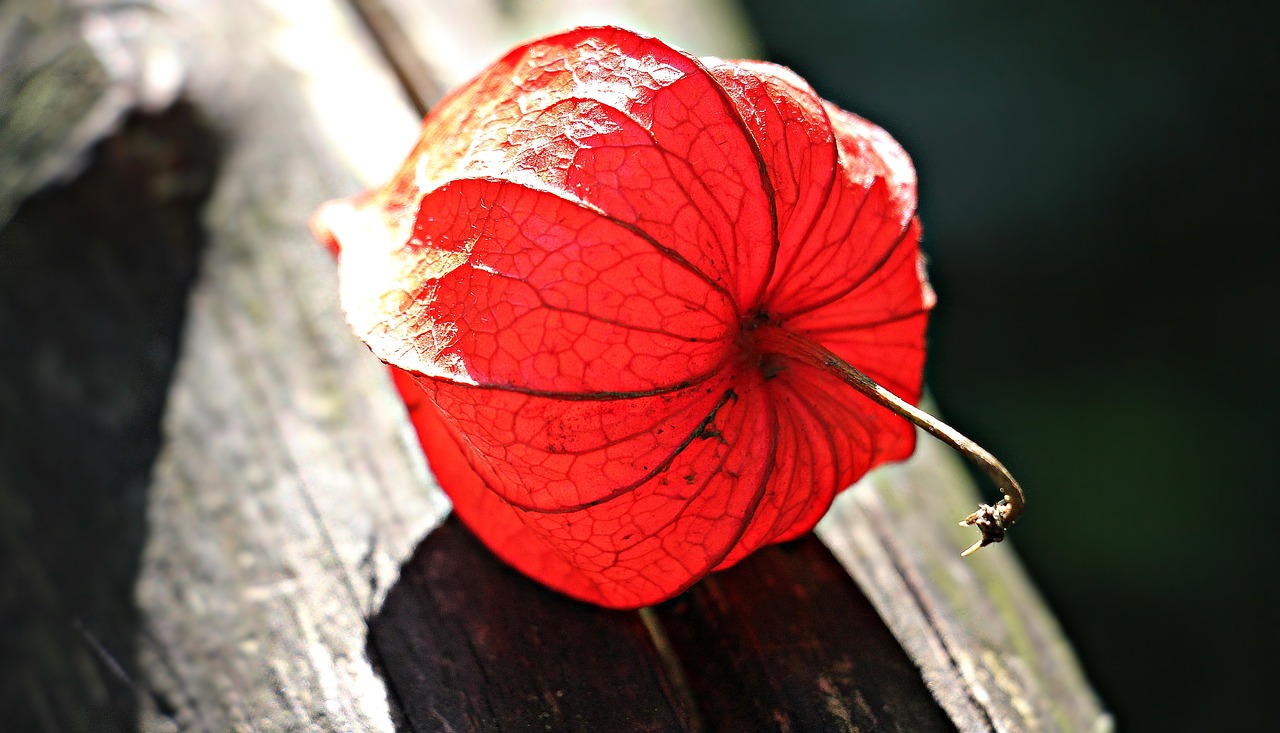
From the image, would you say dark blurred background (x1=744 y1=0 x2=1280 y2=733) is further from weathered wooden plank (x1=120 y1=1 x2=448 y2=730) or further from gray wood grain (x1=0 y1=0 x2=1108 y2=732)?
weathered wooden plank (x1=120 y1=1 x2=448 y2=730)

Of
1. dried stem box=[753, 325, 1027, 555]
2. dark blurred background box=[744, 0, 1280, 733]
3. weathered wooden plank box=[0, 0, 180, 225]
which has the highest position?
weathered wooden plank box=[0, 0, 180, 225]

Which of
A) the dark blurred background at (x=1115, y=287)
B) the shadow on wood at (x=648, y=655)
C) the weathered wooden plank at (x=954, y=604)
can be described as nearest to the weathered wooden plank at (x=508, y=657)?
the shadow on wood at (x=648, y=655)

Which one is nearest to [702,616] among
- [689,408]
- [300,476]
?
[689,408]

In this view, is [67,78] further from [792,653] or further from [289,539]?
[792,653]

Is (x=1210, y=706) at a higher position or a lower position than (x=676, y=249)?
lower

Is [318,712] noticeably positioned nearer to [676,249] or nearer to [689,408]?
[689,408]

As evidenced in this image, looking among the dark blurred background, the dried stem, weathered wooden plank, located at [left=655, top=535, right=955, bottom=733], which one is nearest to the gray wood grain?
weathered wooden plank, located at [left=655, top=535, right=955, bottom=733]
